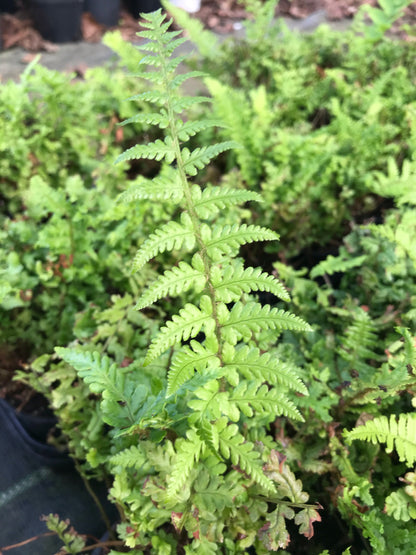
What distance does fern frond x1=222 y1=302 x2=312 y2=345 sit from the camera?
104 centimetres

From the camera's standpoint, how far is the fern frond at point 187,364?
1.02m

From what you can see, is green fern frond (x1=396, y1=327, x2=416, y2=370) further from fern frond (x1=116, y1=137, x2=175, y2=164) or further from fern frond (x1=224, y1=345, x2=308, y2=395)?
fern frond (x1=116, y1=137, x2=175, y2=164)

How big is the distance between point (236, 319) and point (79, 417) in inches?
29.9

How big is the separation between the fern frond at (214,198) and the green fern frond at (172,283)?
13 cm

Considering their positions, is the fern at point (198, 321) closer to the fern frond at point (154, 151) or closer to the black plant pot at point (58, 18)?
the fern frond at point (154, 151)

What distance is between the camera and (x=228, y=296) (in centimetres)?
105

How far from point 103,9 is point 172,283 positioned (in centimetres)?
612

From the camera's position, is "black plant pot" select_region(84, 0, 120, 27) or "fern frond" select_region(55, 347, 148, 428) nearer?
"fern frond" select_region(55, 347, 148, 428)

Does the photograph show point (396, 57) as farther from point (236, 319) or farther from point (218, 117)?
point (236, 319)

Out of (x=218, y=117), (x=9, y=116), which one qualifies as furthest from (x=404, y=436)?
(x=9, y=116)

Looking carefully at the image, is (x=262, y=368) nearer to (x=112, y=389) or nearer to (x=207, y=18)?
(x=112, y=389)

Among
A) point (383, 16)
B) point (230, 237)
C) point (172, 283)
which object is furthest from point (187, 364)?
point (383, 16)

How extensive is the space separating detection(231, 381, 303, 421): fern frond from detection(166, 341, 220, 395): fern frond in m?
0.12

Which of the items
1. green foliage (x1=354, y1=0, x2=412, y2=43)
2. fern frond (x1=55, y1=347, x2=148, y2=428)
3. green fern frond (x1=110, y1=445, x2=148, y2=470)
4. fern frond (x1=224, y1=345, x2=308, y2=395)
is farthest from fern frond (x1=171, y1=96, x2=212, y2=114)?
green foliage (x1=354, y1=0, x2=412, y2=43)
